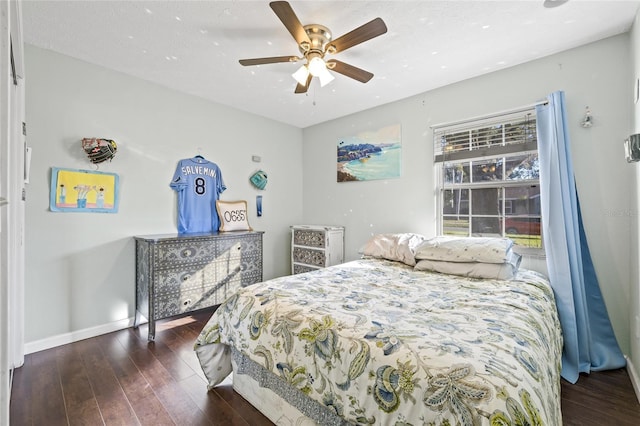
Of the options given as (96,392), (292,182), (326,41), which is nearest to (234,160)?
(292,182)

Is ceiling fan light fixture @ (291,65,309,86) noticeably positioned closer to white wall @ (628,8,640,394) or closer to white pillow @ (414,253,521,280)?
white pillow @ (414,253,521,280)

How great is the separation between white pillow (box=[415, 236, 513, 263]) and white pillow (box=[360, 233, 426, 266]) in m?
0.10

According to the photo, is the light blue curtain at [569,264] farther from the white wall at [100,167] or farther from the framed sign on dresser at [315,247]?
the white wall at [100,167]

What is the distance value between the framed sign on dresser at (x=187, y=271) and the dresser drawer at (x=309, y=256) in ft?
2.85

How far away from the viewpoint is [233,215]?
12.0ft

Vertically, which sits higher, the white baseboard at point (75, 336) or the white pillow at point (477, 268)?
the white pillow at point (477, 268)

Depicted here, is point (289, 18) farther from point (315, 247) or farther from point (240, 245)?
point (315, 247)

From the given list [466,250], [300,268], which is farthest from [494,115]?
[300,268]

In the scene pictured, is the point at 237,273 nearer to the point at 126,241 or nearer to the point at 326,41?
the point at 126,241

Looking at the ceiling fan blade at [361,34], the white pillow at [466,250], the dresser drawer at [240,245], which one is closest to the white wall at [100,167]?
the dresser drawer at [240,245]

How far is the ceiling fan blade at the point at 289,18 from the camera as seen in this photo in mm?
1595

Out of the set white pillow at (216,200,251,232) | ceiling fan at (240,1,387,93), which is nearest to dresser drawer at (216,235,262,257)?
white pillow at (216,200,251,232)

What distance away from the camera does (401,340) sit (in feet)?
3.92

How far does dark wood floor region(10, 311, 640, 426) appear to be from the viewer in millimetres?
1675
